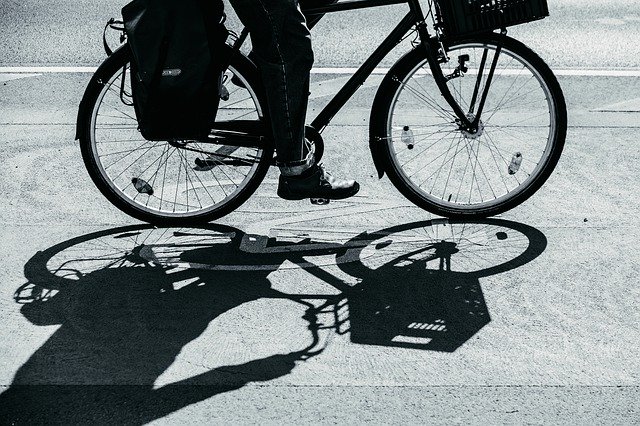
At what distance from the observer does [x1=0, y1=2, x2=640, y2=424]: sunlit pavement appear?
3.63 metres

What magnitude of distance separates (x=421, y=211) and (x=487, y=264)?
2.10 ft

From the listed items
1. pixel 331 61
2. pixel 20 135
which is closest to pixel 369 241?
pixel 20 135

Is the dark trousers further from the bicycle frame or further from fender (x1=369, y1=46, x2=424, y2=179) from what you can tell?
fender (x1=369, y1=46, x2=424, y2=179)

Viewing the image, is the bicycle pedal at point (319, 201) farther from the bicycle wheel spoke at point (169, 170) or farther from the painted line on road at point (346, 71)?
the painted line on road at point (346, 71)

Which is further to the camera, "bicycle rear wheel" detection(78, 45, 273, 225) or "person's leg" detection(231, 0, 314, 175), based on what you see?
"bicycle rear wheel" detection(78, 45, 273, 225)

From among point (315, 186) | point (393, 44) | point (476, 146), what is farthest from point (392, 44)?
point (476, 146)

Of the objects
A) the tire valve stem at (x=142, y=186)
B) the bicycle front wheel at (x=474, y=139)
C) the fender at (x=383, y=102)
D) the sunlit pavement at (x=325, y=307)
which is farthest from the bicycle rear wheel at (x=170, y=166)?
the bicycle front wheel at (x=474, y=139)

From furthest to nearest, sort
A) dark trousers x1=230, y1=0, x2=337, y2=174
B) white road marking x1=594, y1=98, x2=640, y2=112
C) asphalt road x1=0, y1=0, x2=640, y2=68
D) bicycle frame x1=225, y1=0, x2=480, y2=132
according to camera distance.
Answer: asphalt road x1=0, y1=0, x2=640, y2=68
white road marking x1=594, y1=98, x2=640, y2=112
bicycle frame x1=225, y1=0, x2=480, y2=132
dark trousers x1=230, y1=0, x2=337, y2=174

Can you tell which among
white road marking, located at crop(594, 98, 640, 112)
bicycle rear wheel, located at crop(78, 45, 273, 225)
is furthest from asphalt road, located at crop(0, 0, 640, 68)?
bicycle rear wheel, located at crop(78, 45, 273, 225)

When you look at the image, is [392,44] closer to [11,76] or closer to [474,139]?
[474,139]

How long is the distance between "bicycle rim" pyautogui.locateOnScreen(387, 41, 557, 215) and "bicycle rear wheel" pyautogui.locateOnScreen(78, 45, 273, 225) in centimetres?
72

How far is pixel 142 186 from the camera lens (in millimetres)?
5016

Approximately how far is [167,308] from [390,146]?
4.58 feet

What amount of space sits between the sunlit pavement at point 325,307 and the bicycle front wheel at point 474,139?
0.16 meters
